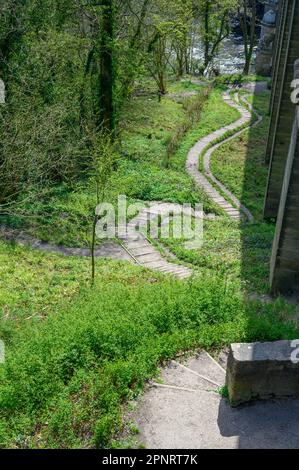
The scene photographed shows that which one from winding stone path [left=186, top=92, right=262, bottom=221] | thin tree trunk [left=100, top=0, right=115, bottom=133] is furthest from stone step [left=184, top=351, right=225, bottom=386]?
thin tree trunk [left=100, top=0, right=115, bottom=133]

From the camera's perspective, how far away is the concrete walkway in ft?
22.5

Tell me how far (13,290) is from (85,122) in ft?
29.0

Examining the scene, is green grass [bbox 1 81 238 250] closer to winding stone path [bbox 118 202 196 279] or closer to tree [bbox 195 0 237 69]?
winding stone path [bbox 118 202 196 279]

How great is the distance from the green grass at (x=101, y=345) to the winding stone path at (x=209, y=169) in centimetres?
Answer: 655

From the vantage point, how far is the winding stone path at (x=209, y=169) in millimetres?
17609

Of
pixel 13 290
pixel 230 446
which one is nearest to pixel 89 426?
pixel 230 446

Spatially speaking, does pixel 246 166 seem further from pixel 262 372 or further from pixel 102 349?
pixel 262 372

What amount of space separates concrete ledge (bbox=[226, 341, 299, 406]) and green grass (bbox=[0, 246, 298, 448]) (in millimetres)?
1422

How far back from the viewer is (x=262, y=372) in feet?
24.2

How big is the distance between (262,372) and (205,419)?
1.10 metres

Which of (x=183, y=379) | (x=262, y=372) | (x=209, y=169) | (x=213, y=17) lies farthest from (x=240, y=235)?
(x=213, y=17)

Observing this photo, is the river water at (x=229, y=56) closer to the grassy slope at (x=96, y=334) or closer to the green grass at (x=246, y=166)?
the green grass at (x=246, y=166)

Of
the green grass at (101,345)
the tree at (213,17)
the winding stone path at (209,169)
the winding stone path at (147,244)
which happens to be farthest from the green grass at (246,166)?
the tree at (213,17)

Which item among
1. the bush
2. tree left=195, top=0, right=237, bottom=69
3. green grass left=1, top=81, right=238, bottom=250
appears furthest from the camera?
tree left=195, top=0, right=237, bottom=69
